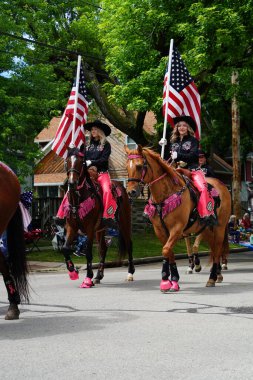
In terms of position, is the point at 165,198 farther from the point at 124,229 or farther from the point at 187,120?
the point at 124,229

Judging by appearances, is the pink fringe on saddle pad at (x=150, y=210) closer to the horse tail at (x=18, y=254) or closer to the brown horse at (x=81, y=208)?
the brown horse at (x=81, y=208)

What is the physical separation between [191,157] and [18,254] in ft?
15.1

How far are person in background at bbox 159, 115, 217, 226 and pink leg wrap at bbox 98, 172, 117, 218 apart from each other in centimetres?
151

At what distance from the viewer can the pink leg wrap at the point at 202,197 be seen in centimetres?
1087

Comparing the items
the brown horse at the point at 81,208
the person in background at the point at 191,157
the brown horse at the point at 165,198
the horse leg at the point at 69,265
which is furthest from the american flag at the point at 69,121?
the brown horse at the point at 165,198

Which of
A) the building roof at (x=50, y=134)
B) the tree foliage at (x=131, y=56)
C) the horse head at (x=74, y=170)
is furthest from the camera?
the building roof at (x=50, y=134)

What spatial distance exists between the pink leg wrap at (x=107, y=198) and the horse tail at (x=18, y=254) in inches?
152

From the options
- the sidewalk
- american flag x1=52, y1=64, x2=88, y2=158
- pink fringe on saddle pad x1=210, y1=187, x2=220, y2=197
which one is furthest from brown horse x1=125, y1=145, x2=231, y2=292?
the sidewalk

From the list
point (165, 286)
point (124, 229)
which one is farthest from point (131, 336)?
point (124, 229)

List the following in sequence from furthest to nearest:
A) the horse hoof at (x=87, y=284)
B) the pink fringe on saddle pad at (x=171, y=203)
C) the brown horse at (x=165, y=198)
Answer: the horse hoof at (x=87, y=284) < the pink fringe on saddle pad at (x=171, y=203) < the brown horse at (x=165, y=198)

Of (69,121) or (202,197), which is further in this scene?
Result: (69,121)

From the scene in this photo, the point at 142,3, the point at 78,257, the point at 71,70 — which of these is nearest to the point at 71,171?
the point at 78,257

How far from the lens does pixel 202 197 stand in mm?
10977

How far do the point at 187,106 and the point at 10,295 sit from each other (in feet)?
25.9
